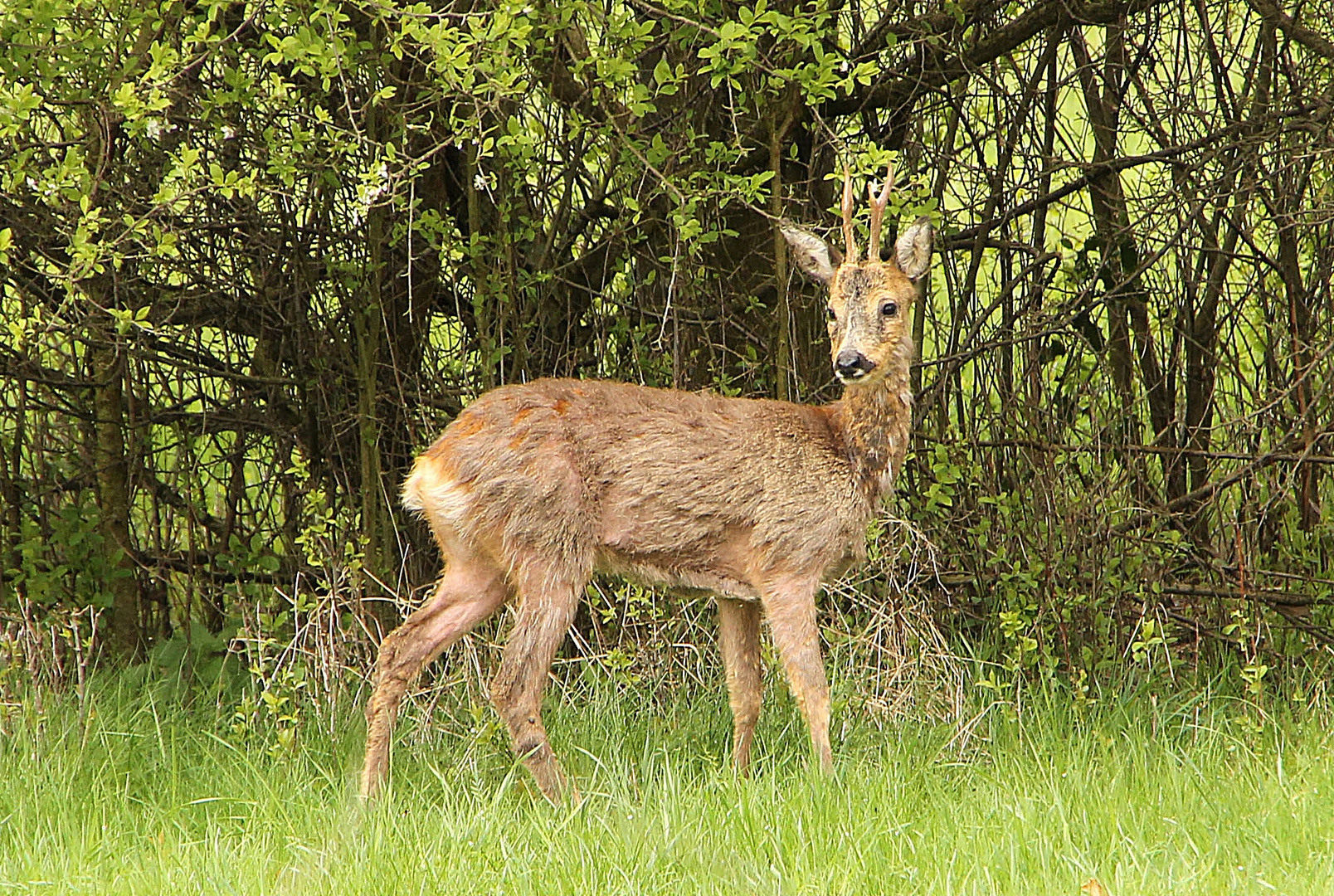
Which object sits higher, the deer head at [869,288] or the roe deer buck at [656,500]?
the deer head at [869,288]

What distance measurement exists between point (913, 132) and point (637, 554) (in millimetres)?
2454

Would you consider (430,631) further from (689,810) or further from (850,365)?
(850,365)

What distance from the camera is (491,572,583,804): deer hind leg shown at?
506 cm

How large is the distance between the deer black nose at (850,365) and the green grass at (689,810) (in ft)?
4.00

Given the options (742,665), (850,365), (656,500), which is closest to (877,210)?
(850,365)

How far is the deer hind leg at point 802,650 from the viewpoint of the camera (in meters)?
5.11

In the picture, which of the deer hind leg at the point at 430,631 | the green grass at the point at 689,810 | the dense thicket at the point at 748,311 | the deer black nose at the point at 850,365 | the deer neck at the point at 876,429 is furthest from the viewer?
the dense thicket at the point at 748,311

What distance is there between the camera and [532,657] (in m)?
5.09

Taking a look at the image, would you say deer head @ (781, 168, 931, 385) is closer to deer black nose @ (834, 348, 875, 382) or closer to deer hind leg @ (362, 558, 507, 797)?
deer black nose @ (834, 348, 875, 382)

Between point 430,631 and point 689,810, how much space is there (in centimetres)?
127

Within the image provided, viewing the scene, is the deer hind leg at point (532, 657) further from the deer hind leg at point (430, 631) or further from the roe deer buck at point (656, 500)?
the deer hind leg at point (430, 631)

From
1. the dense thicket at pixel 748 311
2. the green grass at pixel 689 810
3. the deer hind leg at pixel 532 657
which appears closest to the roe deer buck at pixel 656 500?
the deer hind leg at pixel 532 657

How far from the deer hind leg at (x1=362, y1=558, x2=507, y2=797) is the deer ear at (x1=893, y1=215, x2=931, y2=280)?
1708 mm

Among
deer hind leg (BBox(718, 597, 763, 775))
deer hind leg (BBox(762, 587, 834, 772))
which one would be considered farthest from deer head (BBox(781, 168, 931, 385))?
deer hind leg (BBox(718, 597, 763, 775))
